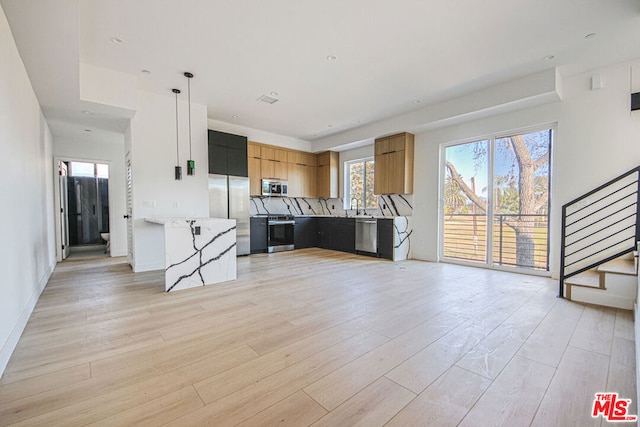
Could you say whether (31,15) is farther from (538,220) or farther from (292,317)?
(538,220)

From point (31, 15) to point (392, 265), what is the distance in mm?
5194

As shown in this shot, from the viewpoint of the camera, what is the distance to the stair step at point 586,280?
298 cm

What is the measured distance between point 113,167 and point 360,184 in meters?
5.79

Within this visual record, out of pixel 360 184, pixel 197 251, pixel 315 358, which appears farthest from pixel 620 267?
pixel 197 251

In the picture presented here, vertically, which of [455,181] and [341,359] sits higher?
[455,181]

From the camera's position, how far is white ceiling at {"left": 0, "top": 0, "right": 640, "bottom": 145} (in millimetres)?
2455

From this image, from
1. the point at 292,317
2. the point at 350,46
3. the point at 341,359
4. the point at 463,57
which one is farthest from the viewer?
the point at 463,57

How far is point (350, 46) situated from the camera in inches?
122

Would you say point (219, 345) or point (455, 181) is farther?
point (455, 181)

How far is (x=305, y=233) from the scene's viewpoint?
707cm

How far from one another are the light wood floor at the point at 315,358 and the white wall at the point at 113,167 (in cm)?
294

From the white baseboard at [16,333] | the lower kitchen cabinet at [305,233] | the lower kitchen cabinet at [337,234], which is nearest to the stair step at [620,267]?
the lower kitchen cabinet at [337,234]

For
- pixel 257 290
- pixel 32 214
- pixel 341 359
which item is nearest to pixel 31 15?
A: pixel 32 214

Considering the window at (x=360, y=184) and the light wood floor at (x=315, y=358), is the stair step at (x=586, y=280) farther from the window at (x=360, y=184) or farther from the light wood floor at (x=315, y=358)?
the window at (x=360, y=184)
